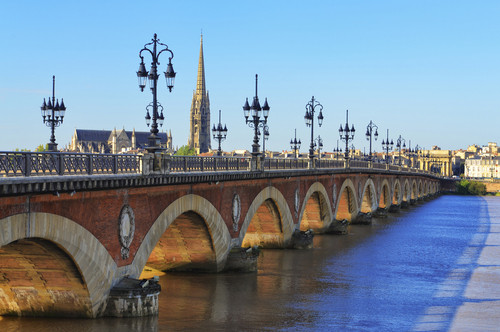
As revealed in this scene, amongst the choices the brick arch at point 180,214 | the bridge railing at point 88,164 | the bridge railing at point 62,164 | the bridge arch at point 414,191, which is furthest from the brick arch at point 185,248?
the bridge arch at point 414,191

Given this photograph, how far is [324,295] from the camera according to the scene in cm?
2872

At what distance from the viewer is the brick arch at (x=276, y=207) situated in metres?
35.0

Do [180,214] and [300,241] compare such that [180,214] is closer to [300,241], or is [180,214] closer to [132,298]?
[132,298]

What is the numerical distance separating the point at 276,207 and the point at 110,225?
19647mm

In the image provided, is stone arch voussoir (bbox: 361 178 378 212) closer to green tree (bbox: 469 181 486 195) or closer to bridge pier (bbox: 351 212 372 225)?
bridge pier (bbox: 351 212 372 225)

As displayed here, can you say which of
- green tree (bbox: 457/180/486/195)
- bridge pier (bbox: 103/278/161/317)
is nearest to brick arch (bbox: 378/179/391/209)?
bridge pier (bbox: 103/278/161/317)

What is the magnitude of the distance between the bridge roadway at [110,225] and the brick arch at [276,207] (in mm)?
182

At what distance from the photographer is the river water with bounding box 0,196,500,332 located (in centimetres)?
2317

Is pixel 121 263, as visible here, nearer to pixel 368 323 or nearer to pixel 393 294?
pixel 368 323

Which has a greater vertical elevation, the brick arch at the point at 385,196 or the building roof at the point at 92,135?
the building roof at the point at 92,135

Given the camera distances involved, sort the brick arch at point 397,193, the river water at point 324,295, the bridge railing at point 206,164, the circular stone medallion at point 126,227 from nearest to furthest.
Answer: the circular stone medallion at point 126,227 < the river water at point 324,295 < the bridge railing at point 206,164 < the brick arch at point 397,193

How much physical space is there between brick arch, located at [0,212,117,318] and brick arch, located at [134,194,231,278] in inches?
73.6

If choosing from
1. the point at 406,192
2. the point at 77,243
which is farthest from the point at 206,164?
the point at 406,192

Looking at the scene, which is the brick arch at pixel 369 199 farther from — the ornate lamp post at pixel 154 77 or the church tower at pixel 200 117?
the church tower at pixel 200 117
